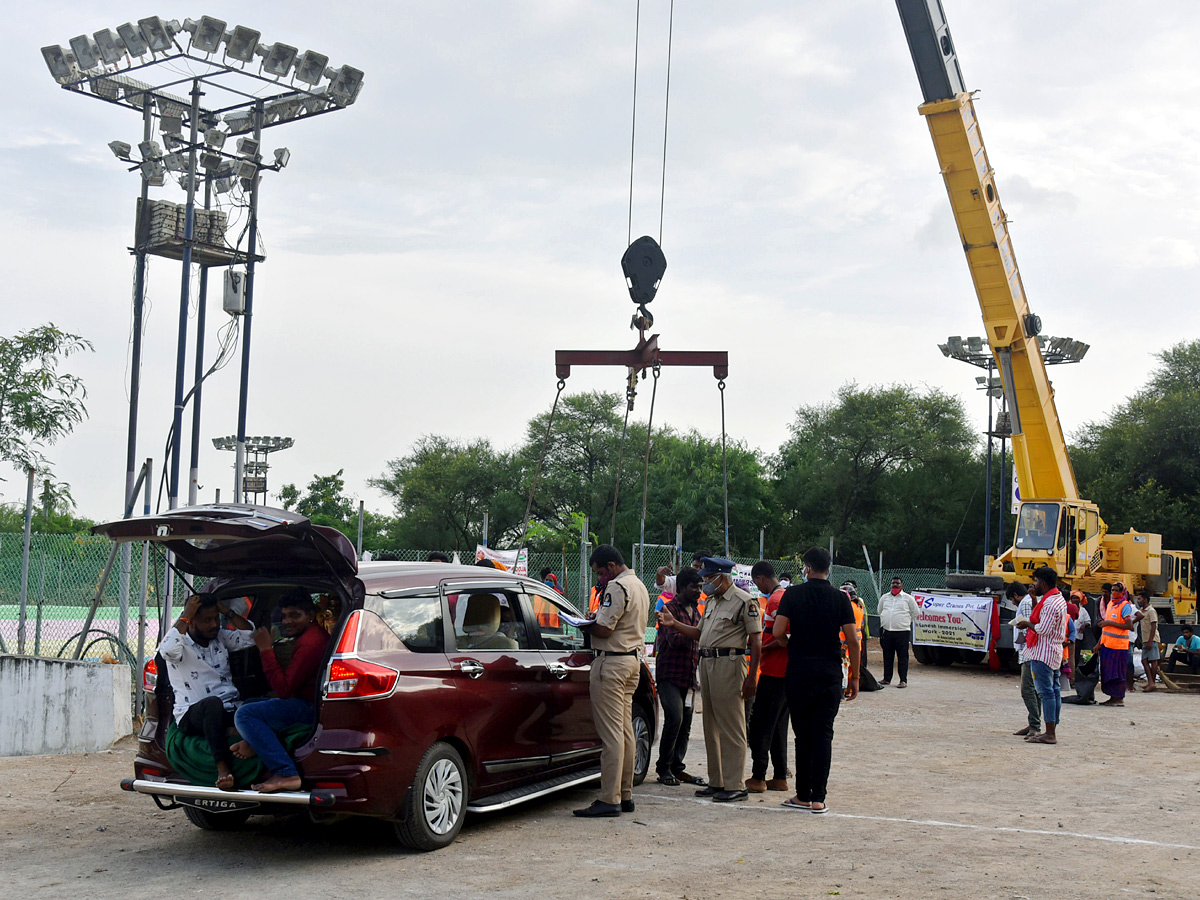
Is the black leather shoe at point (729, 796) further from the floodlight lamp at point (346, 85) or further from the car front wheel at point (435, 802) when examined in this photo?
the floodlight lamp at point (346, 85)

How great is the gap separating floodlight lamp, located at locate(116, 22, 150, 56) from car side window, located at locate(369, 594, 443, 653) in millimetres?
10911

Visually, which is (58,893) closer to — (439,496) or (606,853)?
(606,853)

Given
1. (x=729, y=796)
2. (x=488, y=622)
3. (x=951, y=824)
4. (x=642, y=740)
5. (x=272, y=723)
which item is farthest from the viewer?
(x=642, y=740)

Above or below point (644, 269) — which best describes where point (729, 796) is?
below

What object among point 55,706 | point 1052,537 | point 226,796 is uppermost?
point 1052,537

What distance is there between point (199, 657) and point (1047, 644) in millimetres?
8881

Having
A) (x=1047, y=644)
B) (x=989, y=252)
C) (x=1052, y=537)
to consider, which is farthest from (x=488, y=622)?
(x=1052, y=537)

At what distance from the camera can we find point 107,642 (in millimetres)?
13594

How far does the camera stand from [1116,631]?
17.0m

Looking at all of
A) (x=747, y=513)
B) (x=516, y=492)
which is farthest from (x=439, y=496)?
(x=747, y=513)

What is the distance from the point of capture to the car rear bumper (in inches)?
253

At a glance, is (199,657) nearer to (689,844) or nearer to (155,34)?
(689,844)

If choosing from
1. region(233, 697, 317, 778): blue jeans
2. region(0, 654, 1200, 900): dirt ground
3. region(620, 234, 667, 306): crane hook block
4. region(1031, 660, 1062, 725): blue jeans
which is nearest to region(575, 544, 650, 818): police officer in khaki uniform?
region(0, 654, 1200, 900): dirt ground

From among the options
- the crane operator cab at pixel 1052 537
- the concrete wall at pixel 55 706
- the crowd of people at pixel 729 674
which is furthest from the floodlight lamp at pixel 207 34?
the crane operator cab at pixel 1052 537
